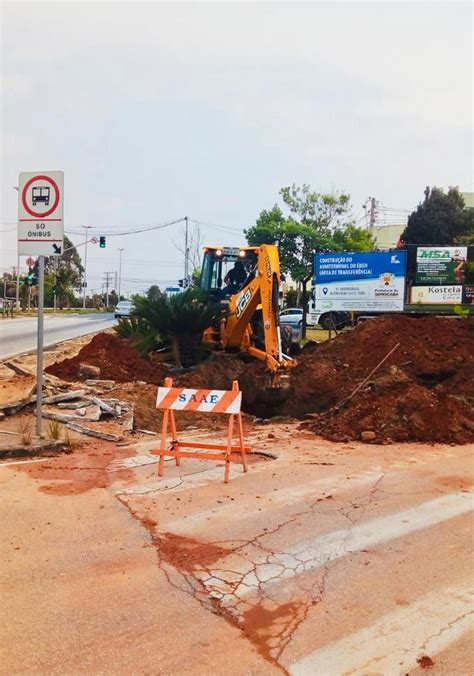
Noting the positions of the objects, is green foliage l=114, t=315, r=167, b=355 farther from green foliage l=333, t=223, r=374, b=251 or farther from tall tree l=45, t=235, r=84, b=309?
tall tree l=45, t=235, r=84, b=309

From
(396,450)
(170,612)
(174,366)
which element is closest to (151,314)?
(174,366)

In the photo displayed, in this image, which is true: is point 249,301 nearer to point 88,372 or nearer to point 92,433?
point 88,372

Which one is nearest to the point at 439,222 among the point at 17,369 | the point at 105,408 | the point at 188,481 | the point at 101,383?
the point at 17,369

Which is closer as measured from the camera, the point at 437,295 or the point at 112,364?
the point at 112,364

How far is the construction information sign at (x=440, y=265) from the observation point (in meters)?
26.2

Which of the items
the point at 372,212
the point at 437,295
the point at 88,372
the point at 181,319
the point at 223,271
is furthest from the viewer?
the point at 372,212

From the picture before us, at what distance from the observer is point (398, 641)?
12.0 ft

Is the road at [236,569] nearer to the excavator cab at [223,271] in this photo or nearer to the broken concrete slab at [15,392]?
the broken concrete slab at [15,392]

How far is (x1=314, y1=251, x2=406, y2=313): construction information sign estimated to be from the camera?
2427 cm

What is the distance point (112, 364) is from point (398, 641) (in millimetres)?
11017

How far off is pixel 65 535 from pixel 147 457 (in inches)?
105

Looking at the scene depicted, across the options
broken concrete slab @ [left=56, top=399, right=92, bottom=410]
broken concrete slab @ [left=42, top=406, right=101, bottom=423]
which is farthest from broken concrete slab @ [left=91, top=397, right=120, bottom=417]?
broken concrete slab @ [left=42, top=406, right=101, bottom=423]

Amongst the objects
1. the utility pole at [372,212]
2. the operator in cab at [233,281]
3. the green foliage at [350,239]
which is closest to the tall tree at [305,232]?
the green foliage at [350,239]

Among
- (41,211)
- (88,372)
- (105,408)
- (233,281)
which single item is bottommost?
(105,408)
